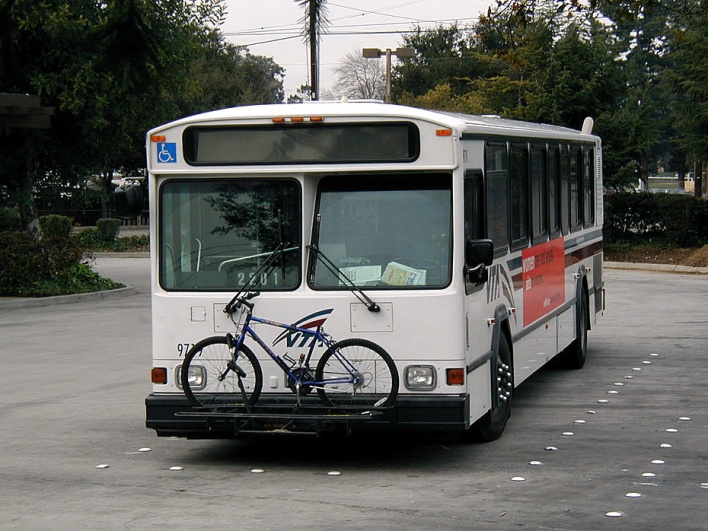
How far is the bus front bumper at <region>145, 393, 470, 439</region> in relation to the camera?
327 inches

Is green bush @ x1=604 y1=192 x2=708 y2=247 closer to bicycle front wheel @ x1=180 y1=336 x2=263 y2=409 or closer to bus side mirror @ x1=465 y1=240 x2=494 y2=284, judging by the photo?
bus side mirror @ x1=465 y1=240 x2=494 y2=284

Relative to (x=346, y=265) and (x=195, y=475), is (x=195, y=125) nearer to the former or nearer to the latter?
(x=346, y=265)

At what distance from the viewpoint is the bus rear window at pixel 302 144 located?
8570 mm

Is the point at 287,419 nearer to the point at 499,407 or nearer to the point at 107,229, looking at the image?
the point at 499,407

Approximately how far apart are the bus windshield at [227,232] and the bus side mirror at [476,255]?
1.17m

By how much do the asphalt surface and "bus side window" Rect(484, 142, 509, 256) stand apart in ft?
5.23

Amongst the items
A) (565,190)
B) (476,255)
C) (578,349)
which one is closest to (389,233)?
(476,255)

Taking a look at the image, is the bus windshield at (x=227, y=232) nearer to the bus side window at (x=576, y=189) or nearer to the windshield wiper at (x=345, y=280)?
the windshield wiper at (x=345, y=280)

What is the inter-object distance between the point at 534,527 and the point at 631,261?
87.3 feet

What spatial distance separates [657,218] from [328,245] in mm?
27899

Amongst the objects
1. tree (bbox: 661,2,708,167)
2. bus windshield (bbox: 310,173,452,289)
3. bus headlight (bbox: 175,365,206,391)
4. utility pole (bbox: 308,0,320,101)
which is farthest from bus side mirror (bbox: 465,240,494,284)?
utility pole (bbox: 308,0,320,101)

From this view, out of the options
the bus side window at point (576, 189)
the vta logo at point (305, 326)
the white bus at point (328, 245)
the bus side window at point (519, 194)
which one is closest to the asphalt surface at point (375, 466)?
the white bus at point (328, 245)

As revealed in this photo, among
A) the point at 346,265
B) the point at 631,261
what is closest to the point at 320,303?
the point at 346,265

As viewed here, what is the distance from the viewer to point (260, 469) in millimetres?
8812
